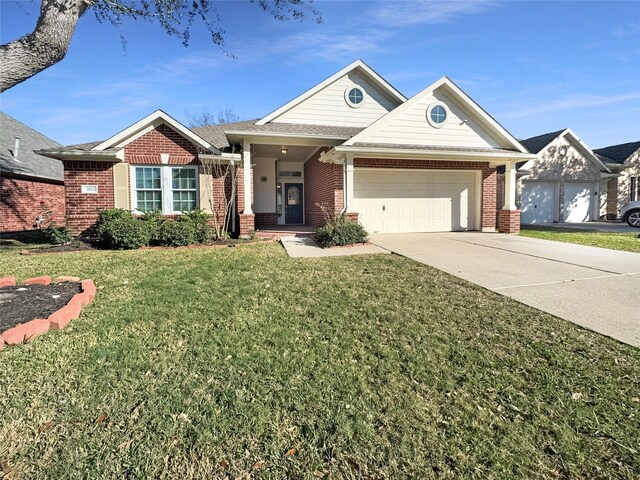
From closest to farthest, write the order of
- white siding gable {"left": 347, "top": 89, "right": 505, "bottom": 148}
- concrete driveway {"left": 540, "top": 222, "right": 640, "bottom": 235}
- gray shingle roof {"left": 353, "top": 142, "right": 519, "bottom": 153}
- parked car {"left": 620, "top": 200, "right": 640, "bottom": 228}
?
gray shingle roof {"left": 353, "top": 142, "right": 519, "bottom": 153}, white siding gable {"left": 347, "top": 89, "right": 505, "bottom": 148}, concrete driveway {"left": 540, "top": 222, "right": 640, "bottom": 235}, parked car {"left": 620, "top": 200, "right": 640, "bottom": 228}

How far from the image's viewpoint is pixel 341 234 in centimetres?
972

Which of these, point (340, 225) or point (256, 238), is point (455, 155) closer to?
point (340, 225)

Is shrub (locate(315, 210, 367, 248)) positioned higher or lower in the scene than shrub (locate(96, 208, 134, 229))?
lower

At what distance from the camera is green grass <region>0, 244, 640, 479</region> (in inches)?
84.0

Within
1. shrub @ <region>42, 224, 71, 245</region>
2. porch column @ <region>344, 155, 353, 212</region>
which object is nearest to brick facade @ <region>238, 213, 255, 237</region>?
porch column @ <region>344, 155, 353, 212</region>

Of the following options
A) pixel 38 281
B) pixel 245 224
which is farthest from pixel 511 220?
pixel 38 281

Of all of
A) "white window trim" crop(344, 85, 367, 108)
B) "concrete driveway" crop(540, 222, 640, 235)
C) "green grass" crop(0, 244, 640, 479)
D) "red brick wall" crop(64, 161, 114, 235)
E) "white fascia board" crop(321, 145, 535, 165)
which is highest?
"white window trim" crop(344, 85, 367, 108)

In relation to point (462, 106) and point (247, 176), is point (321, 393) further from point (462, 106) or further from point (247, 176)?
point (462, 106)

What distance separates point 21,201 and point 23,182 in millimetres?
851

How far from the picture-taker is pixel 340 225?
992cm

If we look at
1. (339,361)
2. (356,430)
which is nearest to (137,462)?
(356,430)

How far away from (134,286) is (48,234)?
7036 millimetres

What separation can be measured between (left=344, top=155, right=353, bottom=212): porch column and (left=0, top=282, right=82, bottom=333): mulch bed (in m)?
7.68

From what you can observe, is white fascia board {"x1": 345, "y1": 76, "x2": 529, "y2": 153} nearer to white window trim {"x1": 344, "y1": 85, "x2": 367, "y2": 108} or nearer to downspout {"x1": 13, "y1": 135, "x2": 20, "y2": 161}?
white window trim {"x1": 344, "y1": 85, "x2": 367, "y2": 108}
